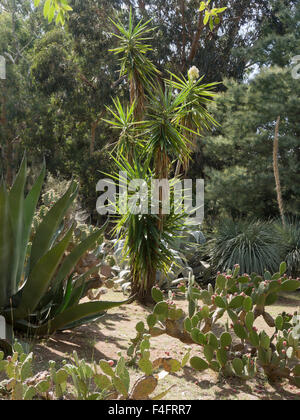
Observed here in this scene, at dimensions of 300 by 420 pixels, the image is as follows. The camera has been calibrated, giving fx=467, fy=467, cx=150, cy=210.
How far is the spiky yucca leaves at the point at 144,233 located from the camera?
6090mm

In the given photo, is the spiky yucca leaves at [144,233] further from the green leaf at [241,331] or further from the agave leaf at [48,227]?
the green leaf at [241,331]

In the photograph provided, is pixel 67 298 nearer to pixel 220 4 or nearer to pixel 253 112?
pixel 253 112

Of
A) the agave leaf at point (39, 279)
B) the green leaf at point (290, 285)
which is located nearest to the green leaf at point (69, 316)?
the agave leaf at point (39, 279)

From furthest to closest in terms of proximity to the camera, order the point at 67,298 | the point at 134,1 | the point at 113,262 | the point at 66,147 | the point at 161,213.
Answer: the point at 66,147 < the point at 134,1 < the point at 113,262 < the point at 161,213 < the point at 67,298

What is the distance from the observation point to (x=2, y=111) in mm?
21219

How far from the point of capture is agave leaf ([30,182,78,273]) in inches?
151

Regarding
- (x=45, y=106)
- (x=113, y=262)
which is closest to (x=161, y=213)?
(x=113, y=262)

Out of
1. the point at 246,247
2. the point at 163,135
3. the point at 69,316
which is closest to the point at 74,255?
the point at 69,316

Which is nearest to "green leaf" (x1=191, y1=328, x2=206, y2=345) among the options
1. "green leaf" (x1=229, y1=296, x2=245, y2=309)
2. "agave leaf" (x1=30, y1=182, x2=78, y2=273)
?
"green leaf" (x1=229, y1=296, x2=245, y2=309)

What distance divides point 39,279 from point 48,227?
50 cm

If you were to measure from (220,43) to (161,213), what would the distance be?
50.2 feet

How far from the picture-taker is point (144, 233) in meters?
6.06

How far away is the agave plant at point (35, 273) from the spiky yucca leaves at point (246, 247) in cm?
489

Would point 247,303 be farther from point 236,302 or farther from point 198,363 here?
point 198,363
